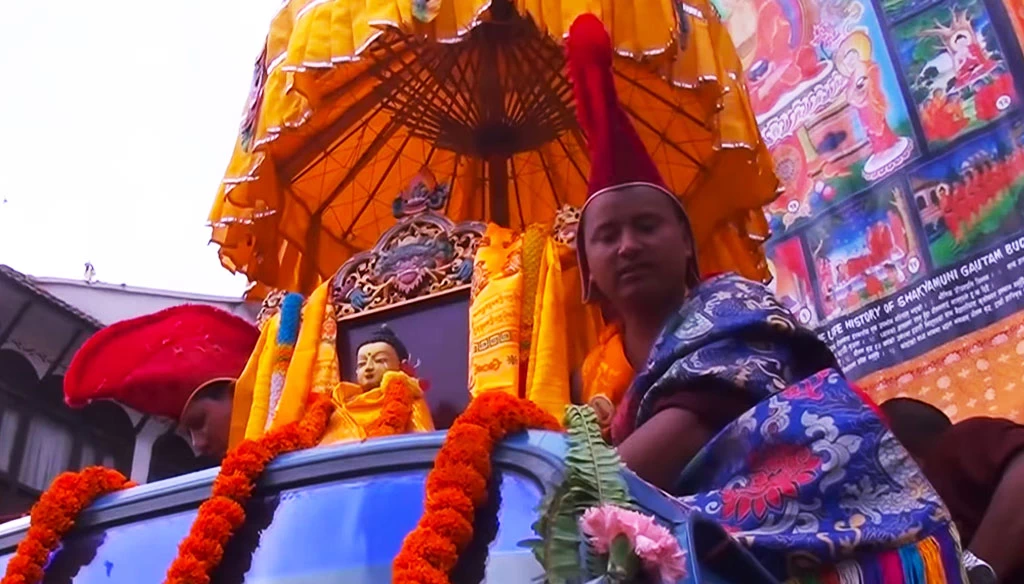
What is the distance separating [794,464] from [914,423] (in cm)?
→ 130

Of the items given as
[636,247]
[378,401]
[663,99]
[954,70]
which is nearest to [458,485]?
[636,247]

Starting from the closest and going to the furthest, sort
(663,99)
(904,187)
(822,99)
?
(663,99)
(904,187)
(822,99)

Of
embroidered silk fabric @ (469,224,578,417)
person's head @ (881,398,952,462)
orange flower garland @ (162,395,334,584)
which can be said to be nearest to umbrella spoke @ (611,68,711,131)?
embroidered silk fabric @ (469,224,578,417)

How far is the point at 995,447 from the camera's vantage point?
2.65m

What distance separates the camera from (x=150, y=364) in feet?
14.1

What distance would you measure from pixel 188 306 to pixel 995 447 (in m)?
2.97

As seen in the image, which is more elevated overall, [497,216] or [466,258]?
[497,216]

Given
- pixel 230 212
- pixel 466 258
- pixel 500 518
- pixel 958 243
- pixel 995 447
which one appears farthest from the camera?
pixel 958 243

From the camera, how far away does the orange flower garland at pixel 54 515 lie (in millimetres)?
2127

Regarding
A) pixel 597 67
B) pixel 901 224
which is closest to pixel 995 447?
pixel 597 67

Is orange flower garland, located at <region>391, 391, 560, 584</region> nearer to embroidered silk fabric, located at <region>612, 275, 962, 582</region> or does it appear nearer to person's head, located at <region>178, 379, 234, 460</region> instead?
embroidered silk fabric, located at <region>612, 275, 962, 582</region>

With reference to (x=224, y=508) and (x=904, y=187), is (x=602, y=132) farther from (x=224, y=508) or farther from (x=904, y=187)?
(x=904, y=187)

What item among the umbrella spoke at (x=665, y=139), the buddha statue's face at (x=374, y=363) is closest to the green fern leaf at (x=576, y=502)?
the buddha statue's face at (x=374, y=363)

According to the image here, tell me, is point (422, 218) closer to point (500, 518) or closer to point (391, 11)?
point (391, 11)
